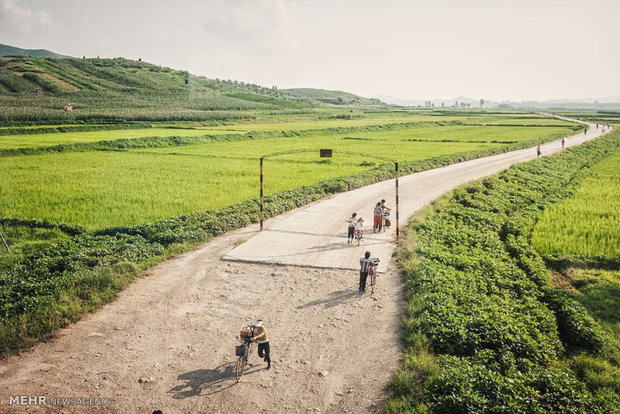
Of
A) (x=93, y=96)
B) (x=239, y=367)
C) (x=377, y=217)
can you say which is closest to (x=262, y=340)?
(x=239, y=367)

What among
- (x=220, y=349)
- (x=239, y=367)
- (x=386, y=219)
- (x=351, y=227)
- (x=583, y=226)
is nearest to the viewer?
(x=239, y=367)

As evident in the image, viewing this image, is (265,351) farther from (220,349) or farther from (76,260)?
(76,260)

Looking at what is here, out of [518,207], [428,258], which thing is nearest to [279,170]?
[518,207]

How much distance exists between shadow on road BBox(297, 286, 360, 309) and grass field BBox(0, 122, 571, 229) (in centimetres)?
991

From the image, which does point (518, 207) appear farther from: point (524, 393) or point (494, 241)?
point (524, 393)

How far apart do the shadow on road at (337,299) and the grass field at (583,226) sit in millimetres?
9172

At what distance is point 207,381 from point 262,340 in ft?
4.20

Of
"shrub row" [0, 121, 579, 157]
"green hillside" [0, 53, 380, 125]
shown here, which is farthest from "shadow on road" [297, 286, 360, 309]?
"green hillside" [0, 53, 380, 125]

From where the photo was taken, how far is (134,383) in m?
8.04

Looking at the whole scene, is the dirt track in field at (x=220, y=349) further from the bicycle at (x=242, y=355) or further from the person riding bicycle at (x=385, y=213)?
the person riding bicycle at (x=385, y=213)

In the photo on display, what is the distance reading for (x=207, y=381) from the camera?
8.12 meters

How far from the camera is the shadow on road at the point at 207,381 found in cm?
781

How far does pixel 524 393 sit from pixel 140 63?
661 ft

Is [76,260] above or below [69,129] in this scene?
below
